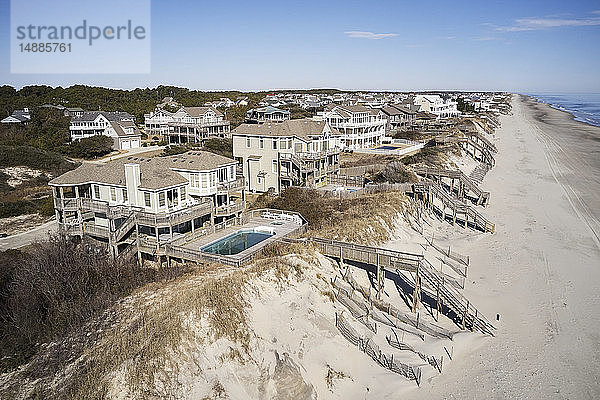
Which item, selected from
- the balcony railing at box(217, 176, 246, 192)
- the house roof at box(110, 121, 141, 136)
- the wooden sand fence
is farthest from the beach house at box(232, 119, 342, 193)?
the house roof at box(110, 121, 141, 136)

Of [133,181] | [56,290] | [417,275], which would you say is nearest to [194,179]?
[133,181]

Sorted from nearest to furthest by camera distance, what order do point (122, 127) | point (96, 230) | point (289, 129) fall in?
point (96, 230) < point (289, 129) < point (122, 127)

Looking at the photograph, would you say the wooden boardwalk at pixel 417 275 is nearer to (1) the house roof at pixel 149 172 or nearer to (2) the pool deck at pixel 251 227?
(2) the pool deck at pixel 251 227

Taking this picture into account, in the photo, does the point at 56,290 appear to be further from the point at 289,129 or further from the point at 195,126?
the point at 195,126

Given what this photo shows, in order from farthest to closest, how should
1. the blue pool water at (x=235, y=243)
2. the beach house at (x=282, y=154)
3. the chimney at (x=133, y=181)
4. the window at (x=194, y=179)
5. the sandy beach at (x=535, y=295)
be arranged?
the beach house at (x=282, y=154), the window at (x=194, y=179), the chimney at (x=133, y=181), the blue pool water at (x=235, y=243), the sandy beach at (x=535, y=295)

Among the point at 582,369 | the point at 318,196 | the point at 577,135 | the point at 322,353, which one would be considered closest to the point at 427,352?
the point at 322,353

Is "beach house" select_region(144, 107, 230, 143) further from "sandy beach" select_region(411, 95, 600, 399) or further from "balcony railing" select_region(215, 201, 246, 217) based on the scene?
"sandy beach" select_region(411, 95, 600, 399)

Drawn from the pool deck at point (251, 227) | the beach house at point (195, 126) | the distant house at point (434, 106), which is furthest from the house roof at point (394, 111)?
the pool deck at point (251, 227)
